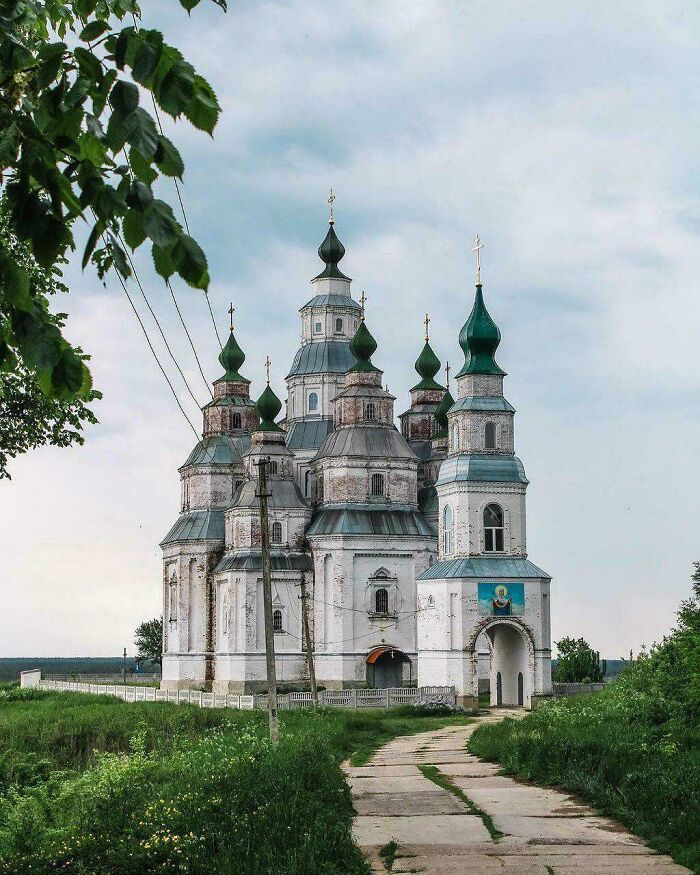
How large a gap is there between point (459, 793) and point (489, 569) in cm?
2768

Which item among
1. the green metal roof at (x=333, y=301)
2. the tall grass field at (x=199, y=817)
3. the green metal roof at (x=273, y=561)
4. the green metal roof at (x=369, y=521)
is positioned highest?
the green metal roof at (x=333, y=301)

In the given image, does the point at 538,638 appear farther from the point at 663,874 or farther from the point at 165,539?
the point at 663,874

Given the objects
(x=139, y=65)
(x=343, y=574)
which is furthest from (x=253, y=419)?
(x=139, y=65)

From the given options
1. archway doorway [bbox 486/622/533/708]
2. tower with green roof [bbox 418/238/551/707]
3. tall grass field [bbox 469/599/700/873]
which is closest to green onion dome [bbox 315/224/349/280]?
tower with green roof [bbox 418/238/551/707]

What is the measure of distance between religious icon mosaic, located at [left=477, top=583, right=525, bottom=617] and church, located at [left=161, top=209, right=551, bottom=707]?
0.18ft

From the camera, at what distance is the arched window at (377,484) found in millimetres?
52156

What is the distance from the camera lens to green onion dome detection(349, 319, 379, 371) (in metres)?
53.0

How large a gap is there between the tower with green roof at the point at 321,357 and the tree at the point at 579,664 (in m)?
13.6

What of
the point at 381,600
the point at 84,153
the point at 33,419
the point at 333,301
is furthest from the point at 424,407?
the point at 84,153

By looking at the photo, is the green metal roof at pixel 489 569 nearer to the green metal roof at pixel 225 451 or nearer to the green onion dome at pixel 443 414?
the green onion dome at pixel 443 414

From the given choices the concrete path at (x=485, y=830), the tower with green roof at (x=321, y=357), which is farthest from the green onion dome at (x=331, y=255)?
the concrete path at (x=485, y=830)

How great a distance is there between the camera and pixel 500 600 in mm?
41500

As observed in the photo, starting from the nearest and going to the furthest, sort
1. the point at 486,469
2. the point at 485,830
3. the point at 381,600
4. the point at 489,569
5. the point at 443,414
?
1. the point at 485,830
2. the point at 489,569
3. the point at 486,469
4. the point at 381,600
5. the point at 443,414

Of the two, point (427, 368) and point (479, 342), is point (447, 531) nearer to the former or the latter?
point (479, 342)
